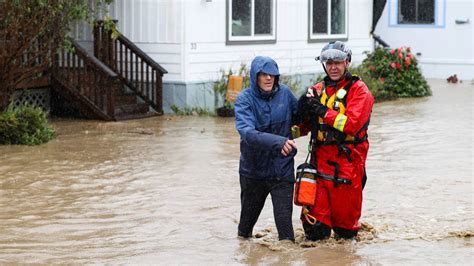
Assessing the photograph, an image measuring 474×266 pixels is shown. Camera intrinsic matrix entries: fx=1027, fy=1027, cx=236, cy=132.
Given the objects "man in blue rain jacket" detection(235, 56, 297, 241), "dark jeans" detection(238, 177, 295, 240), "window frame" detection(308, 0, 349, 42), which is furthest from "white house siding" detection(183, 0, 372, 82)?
"man in blue rain jacket" detection(235, 56, 297, 241)

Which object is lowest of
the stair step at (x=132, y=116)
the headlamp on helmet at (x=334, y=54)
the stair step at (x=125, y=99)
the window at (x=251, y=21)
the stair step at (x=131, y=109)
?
the stair step at (x=132, y=116)

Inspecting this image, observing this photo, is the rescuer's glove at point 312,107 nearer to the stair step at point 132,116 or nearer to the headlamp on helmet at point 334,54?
the headlamp on helmet at point 334,54

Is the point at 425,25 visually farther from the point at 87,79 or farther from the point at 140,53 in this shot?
the point at 87,79

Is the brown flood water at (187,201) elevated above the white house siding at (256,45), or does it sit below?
below

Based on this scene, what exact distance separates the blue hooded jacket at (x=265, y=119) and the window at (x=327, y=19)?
14670mm

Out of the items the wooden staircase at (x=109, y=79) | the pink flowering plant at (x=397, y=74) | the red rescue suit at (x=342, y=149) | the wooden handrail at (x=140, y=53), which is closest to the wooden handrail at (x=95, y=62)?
the wooden staircase at (x=109, y=79)

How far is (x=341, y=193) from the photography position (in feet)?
26.8

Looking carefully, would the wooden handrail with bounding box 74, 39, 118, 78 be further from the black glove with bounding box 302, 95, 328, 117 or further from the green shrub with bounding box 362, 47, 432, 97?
the black glove with bounding box 302, 95, 328, 117

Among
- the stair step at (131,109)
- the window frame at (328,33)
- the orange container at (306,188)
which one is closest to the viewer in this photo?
the orange container at (306,188)

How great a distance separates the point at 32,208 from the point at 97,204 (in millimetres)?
653

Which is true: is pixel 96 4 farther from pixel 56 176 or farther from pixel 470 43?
pixel 470 43

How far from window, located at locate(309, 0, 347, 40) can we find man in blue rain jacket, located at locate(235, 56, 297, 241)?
48.2 feet

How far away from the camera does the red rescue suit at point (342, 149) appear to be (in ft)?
26.5

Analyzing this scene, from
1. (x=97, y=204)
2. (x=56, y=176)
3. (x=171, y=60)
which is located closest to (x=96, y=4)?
(x=171, y=60)
